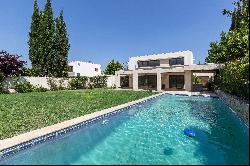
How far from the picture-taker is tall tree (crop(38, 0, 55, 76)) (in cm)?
3850

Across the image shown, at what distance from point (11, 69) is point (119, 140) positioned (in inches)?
1006

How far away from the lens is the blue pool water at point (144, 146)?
Answer: 6977mm

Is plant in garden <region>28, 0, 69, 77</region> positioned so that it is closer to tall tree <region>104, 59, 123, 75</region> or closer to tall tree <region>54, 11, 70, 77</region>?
tall tree <region>54, 11, 70, 77</region>

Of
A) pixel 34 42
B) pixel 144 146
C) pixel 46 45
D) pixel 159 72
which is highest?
pixel 34 42

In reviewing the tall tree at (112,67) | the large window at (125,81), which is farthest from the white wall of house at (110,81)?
the tall tree at (112,67)

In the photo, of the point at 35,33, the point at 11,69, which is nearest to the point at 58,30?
the point at 35,33

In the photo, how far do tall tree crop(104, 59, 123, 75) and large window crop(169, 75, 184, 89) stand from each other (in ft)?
72.7

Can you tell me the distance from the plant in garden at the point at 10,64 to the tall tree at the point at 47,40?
759 cm

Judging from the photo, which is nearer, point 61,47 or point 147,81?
point 61,47

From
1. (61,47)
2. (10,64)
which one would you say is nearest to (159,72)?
(61,47)

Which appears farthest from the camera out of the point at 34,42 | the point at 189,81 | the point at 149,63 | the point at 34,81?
the point at 149,63

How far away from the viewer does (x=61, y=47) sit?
40.9m

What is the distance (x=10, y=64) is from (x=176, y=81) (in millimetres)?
26949

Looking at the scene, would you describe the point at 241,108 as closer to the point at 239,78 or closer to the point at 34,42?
the point at 239,78
